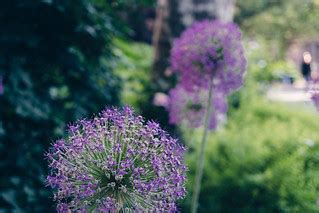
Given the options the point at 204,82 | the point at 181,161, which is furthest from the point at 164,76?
the point at 181,161

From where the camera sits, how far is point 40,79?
3566mm

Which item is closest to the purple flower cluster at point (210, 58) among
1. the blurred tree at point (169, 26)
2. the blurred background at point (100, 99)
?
the blurred background at point (100, 99)

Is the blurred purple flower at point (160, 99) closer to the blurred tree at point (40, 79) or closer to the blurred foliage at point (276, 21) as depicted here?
the blurred tree at point (40, 79)

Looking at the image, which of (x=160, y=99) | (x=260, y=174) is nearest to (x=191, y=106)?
(x=260, y=174)

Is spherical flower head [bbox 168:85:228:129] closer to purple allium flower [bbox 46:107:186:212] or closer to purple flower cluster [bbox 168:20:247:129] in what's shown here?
purple flower cluster [bbox 168:20:247:129]

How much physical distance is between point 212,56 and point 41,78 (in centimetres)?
138

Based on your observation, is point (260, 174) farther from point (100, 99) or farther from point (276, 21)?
point (276, 21)

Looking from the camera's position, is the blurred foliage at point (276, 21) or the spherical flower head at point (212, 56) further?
the blurred foliage at point (276, 21)

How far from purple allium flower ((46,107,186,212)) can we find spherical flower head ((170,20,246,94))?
1285 mm

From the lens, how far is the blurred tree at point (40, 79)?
10.5ft

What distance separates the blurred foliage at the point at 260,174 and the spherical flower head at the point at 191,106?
1111 millimetres

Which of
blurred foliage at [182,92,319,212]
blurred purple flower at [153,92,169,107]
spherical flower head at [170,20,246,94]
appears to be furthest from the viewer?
blurred purple flower at [153,92,169,107]

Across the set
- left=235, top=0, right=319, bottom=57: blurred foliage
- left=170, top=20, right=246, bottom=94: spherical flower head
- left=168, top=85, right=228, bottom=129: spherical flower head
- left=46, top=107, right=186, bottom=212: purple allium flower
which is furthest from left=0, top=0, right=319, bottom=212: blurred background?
left=235, top=0, right=319, bottom=57: blurred foliage

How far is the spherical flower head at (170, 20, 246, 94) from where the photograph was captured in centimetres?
277
